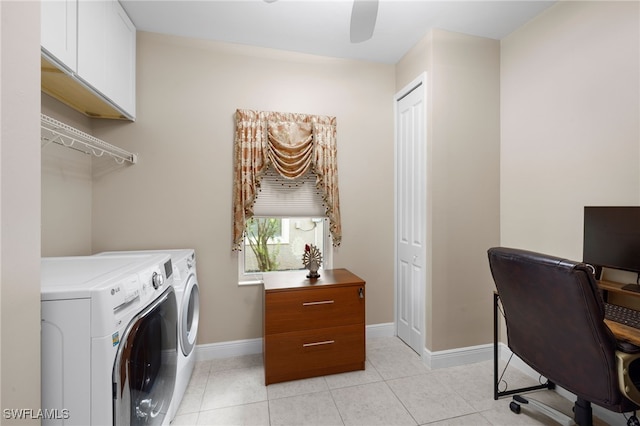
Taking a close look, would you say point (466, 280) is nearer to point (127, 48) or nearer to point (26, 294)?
point (26, 294)

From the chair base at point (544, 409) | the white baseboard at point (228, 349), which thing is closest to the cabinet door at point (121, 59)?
the white baseboard at point (228, 349)

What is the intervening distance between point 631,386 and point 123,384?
6.93ft

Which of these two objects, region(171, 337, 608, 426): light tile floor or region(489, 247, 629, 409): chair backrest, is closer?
region(489, 247, 629, 409): chair backrest

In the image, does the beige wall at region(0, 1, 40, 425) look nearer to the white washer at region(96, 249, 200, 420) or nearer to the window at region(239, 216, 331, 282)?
the white washer at region(96, 249, 200, 420)

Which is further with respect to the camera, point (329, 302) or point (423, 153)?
point (423, 153)

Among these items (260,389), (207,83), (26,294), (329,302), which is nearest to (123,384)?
(26,294)

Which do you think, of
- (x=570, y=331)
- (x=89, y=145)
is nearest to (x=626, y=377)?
(x=570, y=331)

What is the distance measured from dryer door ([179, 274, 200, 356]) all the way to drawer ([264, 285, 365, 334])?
0.53 m

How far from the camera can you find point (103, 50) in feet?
Result: 6.02

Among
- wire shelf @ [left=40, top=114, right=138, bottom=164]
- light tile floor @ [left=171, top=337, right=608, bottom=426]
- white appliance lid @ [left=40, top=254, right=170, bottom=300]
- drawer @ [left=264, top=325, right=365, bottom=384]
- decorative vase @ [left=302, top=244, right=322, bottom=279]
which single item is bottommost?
light tile floor @ [left=171, top=337, right=608, bottom=426]

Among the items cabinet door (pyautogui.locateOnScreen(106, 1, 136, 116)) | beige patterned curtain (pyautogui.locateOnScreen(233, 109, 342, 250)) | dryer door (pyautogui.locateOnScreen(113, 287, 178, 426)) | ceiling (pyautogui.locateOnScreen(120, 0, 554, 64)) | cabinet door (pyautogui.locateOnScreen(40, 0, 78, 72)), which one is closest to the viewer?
dryer door (pyautogui.locateOnScreen(113, 287, 178, 426))

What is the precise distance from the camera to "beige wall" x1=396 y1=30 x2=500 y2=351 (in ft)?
7.72

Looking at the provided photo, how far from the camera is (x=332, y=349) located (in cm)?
221

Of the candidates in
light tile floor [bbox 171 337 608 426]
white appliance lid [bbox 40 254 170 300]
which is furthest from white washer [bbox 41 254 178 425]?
light tile floor [bbox 171 337 608 426]
